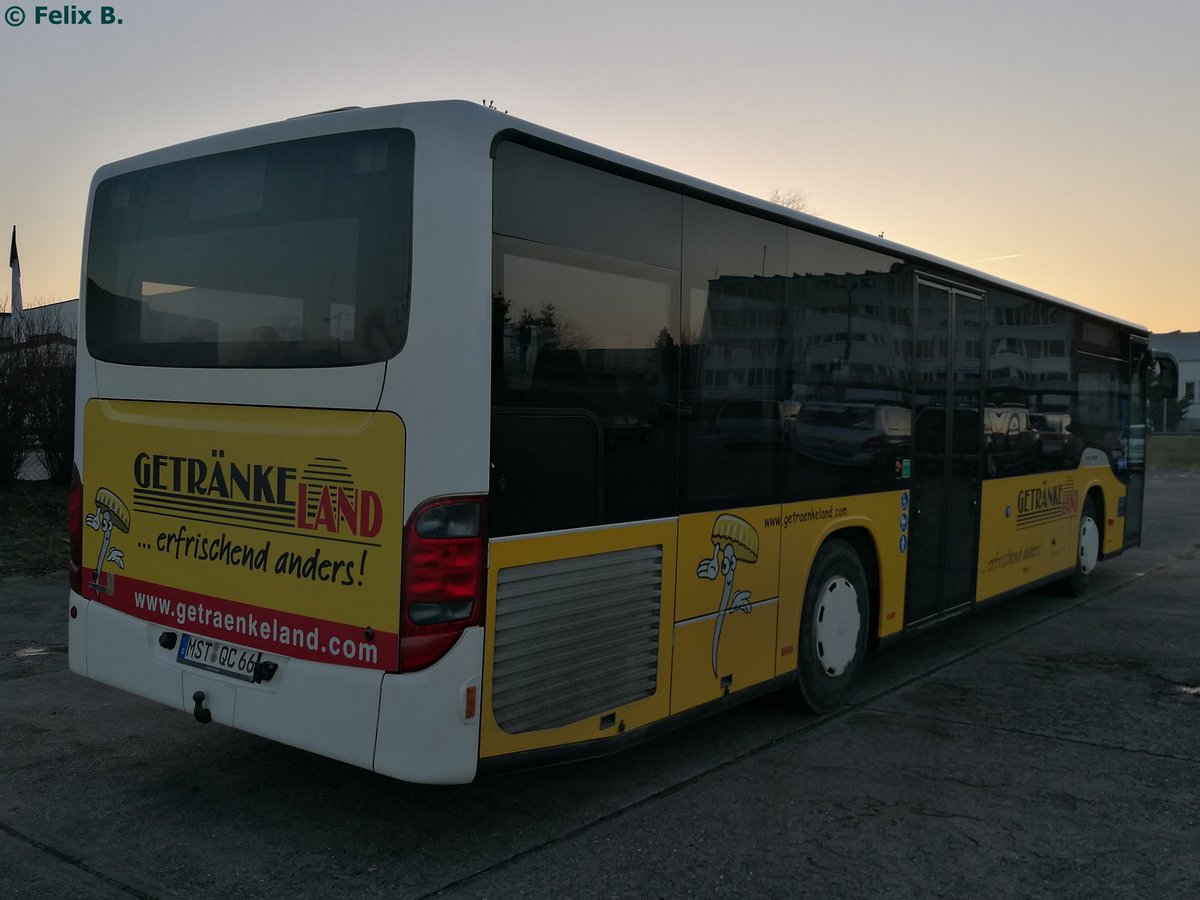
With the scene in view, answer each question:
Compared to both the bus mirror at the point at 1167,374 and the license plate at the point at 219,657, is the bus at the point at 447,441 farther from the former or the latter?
the bus mirror at the point at 1167,374

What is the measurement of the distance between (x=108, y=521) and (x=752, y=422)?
3101 millimetres

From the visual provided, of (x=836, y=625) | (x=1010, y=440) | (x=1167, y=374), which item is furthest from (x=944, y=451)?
(x=1167, y=374)

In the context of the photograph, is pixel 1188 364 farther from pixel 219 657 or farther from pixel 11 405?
pixel 219 657

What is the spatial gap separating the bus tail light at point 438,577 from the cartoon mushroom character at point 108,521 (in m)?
1.79

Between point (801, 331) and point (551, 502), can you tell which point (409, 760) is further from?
point (801, 331)

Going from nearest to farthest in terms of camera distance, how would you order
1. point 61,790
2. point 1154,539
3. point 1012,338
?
1. point 61,790
2. point 1012,338
3. point 1154,539

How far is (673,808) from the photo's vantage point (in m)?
4.66

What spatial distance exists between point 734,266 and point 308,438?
7.55 feet

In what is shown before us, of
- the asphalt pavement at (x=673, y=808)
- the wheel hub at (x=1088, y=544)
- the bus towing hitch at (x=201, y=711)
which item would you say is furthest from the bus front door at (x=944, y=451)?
the bus towing hitch at (x=201, y=711)

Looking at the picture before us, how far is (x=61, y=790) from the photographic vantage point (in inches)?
188

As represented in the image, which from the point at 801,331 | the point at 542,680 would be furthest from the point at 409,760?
the point at 801,331

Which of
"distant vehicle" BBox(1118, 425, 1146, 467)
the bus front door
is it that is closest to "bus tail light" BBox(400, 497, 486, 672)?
the bus front door

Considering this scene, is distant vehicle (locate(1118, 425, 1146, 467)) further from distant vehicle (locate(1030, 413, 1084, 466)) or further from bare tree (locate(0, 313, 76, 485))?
bare tree (locate(0, 313, 76, 485))

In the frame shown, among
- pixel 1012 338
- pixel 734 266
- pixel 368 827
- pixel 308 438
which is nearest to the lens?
pixel 308 438
